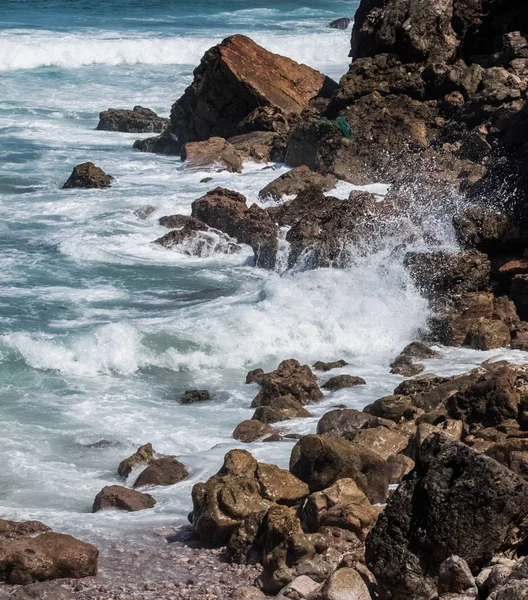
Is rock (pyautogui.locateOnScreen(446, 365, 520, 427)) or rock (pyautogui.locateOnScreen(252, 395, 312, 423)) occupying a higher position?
rock (pyautogui.locateOnScreen(446, 365, 520, 427))

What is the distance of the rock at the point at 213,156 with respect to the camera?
22.8 m

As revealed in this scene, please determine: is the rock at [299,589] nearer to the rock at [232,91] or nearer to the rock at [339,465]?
the rock at [339,465]

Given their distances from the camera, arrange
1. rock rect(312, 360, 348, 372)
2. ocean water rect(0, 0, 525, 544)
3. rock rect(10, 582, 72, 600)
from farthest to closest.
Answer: rock rect(312, 360, 348, 372), ocean water rect(0, 0, 525, 544), rock rect(10, 582, 72, 600)

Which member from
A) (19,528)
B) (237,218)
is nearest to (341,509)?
(19,528)

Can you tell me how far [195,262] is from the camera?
17797mm

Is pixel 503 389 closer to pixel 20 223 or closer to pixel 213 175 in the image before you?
pixel 20 223

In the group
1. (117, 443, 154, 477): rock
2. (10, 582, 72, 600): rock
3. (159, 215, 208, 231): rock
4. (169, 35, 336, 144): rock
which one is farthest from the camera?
(169, 35, 336, 144): rock

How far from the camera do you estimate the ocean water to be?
10242mm

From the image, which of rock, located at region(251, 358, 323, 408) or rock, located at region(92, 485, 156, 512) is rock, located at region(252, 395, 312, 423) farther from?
rock, located at region(92, 485, 156, 512)

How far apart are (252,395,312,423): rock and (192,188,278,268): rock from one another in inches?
238

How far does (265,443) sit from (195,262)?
25.4 feet

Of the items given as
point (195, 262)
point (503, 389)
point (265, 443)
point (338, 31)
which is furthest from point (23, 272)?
point (338, 31)

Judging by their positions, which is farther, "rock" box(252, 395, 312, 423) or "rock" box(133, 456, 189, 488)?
"rock" box(252, 395, 312, 423)

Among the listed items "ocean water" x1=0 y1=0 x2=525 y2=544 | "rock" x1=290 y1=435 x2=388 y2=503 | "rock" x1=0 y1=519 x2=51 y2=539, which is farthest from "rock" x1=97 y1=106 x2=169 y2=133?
"rock" x1=0 y1=519 x2=51 y2=539
